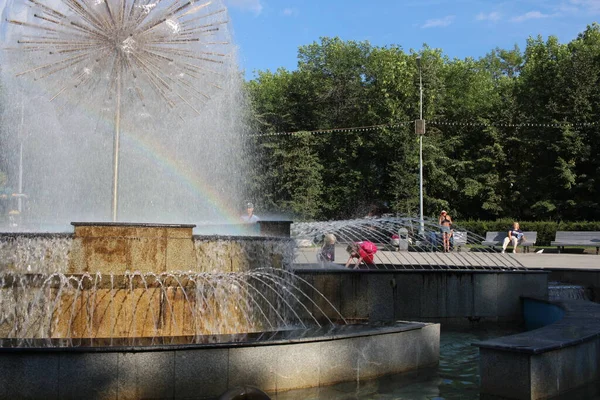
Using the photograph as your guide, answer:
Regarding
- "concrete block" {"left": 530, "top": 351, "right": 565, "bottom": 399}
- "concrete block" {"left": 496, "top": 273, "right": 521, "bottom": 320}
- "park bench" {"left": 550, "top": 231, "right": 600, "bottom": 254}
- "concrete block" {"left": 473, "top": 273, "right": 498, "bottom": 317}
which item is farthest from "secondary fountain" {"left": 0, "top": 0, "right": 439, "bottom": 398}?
"park bench" {"left": 550, "top": 231, "right": 600, "bottom": 254}

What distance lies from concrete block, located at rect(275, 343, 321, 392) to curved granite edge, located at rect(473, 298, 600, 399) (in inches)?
59.9

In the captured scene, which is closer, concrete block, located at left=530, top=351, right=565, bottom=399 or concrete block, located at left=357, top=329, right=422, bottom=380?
concrete block, located at left=530, top=351, right=565, bottom=399

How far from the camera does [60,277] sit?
7.75 meters

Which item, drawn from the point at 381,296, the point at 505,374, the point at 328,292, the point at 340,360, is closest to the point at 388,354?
the point at 340,360

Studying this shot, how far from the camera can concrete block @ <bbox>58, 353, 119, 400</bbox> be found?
5.83m

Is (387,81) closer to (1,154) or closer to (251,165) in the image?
(251,165)

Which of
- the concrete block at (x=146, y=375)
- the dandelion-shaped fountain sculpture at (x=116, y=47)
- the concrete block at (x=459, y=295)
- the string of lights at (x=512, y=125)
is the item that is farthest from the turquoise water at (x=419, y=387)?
the string of lights at (x=512, y=125)

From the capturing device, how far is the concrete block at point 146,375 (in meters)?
5.95

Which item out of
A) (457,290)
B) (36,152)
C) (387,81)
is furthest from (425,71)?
(457,290)

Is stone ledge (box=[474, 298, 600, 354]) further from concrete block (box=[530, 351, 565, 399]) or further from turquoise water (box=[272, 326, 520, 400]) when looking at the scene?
turquoise water (box=[272, 326, 520, 400])

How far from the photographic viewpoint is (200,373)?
6105 millimetres

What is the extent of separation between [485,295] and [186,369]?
671 centimetres

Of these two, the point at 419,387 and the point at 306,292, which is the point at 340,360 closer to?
the point at 419,387

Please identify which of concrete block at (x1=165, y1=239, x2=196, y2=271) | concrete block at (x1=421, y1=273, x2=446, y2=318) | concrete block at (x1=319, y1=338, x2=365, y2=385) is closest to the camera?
concrete block at (x1=319, y1=338, x2=365, y2=385)
